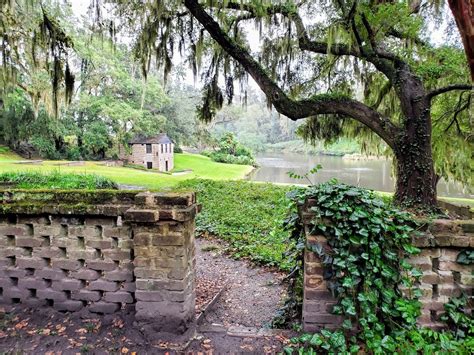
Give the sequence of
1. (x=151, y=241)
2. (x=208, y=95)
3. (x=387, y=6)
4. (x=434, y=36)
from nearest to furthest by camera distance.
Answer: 1. (x=151, y=241)
2. (x=387, y=6)
3. (x=434, y=36)
4. (x=208, y=95)

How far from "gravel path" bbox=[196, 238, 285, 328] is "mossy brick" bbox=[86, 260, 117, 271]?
3.22ft

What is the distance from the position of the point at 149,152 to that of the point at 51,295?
958 inches

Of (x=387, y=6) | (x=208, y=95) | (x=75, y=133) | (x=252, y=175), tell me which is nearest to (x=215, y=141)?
(x=252, y=175)

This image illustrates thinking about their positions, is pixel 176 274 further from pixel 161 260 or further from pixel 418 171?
pixel 418 171

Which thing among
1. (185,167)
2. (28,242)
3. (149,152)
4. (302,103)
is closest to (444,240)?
(28,242)

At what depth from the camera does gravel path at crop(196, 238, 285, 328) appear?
3227mm

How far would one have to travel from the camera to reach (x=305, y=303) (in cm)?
230

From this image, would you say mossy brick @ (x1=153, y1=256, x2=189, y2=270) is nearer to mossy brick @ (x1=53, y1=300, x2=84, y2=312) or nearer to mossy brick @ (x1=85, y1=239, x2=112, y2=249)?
mossy brick @ (x1=85, y1=239, x2=112, y2=249)

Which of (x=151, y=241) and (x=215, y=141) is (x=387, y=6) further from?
(x=215, y=141)

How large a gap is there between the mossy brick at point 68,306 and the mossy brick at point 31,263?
32 cm

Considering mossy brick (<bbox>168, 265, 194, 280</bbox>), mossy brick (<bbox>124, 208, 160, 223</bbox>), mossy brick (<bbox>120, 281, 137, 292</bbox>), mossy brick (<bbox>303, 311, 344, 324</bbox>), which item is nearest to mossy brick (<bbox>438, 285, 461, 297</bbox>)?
mossy brick (<bbox>303, 311, 344, 324</bbox>)

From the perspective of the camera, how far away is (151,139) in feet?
84.7

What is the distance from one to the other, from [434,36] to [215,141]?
26.5 m

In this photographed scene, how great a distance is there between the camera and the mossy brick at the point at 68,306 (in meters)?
2.57
